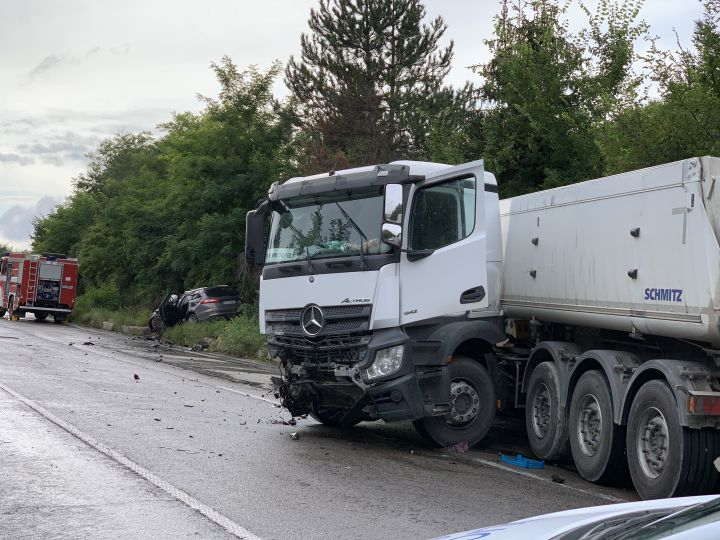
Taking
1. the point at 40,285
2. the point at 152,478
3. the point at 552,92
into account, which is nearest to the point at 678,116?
the point at 552,92

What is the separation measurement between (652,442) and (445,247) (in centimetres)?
317

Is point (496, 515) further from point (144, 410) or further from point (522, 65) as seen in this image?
point (522, 65)

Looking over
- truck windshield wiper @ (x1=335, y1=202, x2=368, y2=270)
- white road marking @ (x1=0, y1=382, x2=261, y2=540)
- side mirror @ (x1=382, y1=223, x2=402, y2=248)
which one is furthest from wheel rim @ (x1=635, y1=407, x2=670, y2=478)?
white road marking @ (x1=0, y1=382, x2=261, y2=540)

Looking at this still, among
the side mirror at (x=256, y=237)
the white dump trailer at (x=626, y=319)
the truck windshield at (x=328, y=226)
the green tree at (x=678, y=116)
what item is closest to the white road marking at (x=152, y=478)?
the side mirror at (x=256, y=237)

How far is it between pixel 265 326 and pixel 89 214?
54.0m

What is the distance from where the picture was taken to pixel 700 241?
Answer: 23.3 feet

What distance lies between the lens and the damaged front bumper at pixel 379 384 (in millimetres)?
9516

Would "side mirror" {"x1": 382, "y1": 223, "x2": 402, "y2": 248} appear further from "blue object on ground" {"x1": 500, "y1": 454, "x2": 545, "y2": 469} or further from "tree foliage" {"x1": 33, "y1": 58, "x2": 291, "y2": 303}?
"tree foliage" {"x1": 33, "y1": 58, "x2": 291, "y2": 303}

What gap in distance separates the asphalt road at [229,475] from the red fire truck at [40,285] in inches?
1183

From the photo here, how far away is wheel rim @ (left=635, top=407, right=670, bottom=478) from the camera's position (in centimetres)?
752

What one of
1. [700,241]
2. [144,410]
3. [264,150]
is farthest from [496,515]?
[264,150]

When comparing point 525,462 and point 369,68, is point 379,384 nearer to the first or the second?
point 525,462

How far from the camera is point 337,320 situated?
388 inches

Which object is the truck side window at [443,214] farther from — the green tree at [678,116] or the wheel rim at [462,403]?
the green tree at [678,116]
